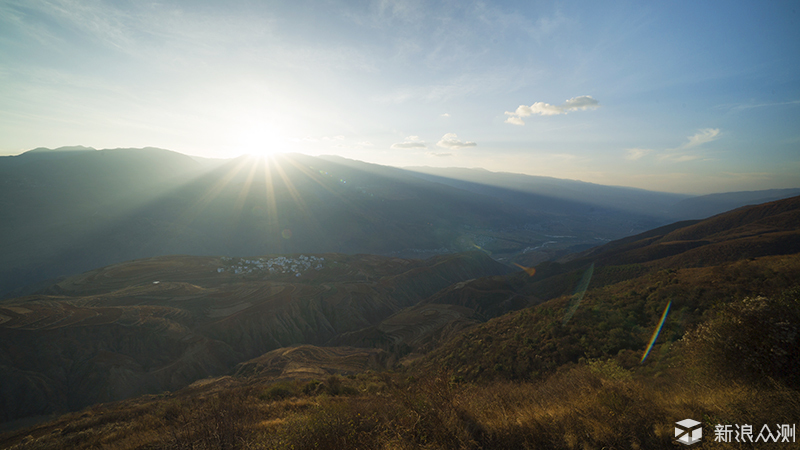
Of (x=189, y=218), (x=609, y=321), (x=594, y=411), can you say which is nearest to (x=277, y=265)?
(x=609, y=321)

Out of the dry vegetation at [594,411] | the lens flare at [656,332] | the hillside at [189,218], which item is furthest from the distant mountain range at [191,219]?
the lens flare at [656,332]

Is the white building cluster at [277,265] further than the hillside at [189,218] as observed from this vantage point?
No

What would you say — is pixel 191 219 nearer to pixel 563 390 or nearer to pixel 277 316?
pixel 277 316

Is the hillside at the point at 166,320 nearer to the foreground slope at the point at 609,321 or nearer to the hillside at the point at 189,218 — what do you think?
the foreground slope at the point at 609,321

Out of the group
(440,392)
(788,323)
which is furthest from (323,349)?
(788,323)

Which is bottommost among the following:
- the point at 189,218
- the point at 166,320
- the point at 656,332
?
the point at 166,320

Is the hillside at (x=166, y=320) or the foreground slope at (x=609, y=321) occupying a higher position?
the foreground slope at (x=609, y=321)

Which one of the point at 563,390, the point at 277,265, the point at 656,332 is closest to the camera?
the point at 563,390

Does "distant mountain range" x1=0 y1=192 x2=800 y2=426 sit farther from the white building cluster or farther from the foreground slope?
the white building cluster
